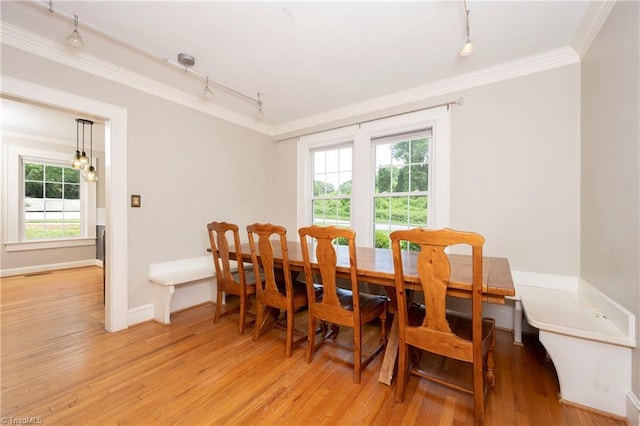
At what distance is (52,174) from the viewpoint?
16.6 feet

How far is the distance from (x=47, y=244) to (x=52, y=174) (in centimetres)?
135

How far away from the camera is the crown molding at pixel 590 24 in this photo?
5.49 feet

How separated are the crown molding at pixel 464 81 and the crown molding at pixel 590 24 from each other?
10 cm

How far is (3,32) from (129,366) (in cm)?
266

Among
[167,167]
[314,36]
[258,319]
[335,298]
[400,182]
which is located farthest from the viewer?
[400,182]

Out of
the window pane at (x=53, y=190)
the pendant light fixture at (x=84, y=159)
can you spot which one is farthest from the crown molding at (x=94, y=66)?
the window pane at (x=53, y=190)

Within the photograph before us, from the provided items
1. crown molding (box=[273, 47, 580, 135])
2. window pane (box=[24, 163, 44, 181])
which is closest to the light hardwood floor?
crown molding (box=[273, 47, 580, 135])

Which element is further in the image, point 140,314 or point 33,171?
point 33,171

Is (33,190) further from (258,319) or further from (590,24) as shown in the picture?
(590,24)

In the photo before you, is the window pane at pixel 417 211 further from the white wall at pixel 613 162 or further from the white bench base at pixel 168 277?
the white bench base at pixel 168 277

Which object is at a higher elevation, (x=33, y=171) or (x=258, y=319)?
(x=33, y=171)

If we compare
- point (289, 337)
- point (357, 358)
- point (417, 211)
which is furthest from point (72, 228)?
point (417, 211)

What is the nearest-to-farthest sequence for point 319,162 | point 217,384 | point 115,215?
point 217,384 → point 115,215 → point 319,162

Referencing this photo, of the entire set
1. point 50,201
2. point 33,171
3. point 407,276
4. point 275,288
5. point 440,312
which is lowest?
point 275,288
